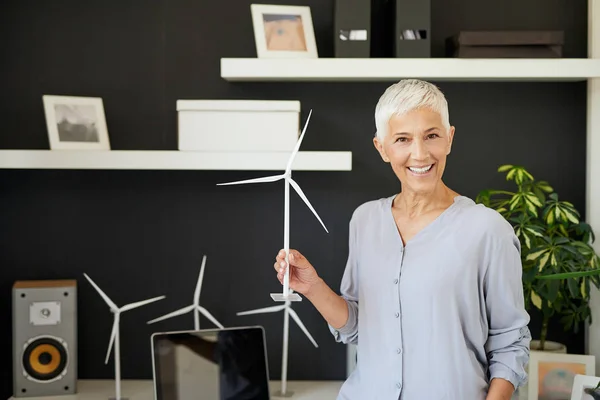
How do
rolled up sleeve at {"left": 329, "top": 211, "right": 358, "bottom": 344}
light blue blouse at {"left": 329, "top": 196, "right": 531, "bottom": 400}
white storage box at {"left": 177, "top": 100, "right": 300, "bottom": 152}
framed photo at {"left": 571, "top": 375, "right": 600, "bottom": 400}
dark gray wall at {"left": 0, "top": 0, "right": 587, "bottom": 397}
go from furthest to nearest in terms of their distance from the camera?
dark gray wall at {"left": 0, "top": 0, "right": 587, "bottom": 397} < white storage box at {"left": 177, "top": 100, "right": 300, "bottom": 152} < framed photo at {"left": 571, "top": 375, "right": 600, "bottom": 400} < rolled up sleeve at {"left": 329, "top": 211, "right": 358, "bottom": 344} < light blue blouse at {"left": 329, "top": 196, "right": 531, "bottom": 400}

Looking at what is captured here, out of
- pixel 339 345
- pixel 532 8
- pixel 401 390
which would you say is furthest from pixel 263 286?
pixel 532 8

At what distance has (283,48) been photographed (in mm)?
2445

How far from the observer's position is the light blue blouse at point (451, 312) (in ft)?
5.02

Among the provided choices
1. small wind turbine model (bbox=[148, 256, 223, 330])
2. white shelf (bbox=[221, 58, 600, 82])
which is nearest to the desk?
small wind turbine model (bbox=[148, 256, 223, 330])

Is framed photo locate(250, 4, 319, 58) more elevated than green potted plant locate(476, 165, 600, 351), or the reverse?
framed photo locate(250, 4, 319, 58)

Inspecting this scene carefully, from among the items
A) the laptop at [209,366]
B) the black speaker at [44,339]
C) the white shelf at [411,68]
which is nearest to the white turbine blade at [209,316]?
the laptop at [209,366]

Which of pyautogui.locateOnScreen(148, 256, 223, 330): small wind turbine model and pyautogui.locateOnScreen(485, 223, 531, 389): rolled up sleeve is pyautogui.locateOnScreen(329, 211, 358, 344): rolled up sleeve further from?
pyautogui.locateOnScreen(148, 256, 223, 330): small wind turbine model

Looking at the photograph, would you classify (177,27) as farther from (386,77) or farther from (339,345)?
(339,345)

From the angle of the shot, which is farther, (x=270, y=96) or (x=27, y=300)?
(x=270, y=96)

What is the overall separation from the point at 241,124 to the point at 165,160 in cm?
26

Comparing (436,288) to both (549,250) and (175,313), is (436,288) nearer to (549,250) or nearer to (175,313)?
(549,250)

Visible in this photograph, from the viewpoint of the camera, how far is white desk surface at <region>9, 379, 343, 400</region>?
8.06ft

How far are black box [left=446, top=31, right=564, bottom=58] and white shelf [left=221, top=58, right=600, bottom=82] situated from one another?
0.8 inches

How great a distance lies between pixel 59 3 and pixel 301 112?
35.5 inches
